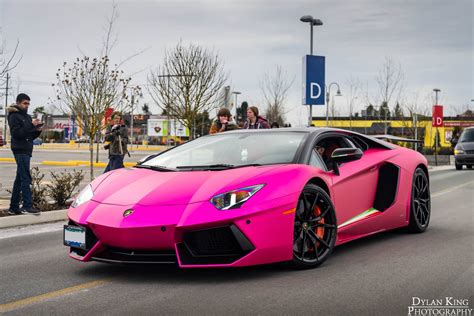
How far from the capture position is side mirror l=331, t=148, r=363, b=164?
5764 mm

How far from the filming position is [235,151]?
18.8ft

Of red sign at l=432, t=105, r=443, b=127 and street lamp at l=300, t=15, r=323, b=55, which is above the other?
street lamp at l=300, t=15, r=323, b=55

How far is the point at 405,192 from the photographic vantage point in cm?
693

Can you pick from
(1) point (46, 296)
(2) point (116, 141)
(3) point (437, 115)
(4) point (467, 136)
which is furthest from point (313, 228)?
(3) point (437, 115)

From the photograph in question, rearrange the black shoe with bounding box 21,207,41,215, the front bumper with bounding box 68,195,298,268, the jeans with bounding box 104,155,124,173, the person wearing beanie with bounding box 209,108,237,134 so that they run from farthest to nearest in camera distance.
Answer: the jeans with bounding box 104,155,124,173, the person wearing beanie with bounding box 209,108,237,134, the black shoe with bounding box 21,207,41,215, the front bumper with bounding box 68,195,298,268

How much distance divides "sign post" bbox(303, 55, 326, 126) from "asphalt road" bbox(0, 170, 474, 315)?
11686 millimetres

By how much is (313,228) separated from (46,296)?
7.20 ft

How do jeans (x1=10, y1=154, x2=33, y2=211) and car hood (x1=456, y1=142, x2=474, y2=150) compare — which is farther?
car hood (x1=456, y1=142, x2=474, y2=150)

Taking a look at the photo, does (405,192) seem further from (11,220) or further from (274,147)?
(11,220)

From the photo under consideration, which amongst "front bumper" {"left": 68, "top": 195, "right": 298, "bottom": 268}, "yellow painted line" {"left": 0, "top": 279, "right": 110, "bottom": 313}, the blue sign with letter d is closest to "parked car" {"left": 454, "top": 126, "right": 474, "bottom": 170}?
the blue sign with letter d

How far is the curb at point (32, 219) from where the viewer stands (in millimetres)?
8344

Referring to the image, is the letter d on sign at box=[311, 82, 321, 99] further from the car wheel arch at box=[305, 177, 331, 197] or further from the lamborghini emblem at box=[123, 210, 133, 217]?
the lamborghini emblem at box=[123, 210, 133, 217]

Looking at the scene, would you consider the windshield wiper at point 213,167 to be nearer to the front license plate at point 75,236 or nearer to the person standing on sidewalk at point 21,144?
the front license plate at point 75,236

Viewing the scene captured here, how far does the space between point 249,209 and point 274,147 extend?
1.21 meters
